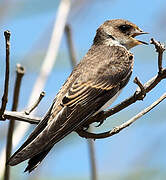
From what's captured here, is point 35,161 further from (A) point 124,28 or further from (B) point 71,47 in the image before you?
(A) point 124,28

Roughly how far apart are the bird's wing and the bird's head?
211 millimetres

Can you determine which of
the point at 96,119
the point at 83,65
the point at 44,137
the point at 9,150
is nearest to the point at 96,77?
the point at 83,65

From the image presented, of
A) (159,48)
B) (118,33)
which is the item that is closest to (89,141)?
(159,48)

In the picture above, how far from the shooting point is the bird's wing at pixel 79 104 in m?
2.05

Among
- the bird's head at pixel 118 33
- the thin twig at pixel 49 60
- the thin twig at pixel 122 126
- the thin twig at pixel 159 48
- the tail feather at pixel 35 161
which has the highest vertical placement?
the bird's head at pixel 118 33

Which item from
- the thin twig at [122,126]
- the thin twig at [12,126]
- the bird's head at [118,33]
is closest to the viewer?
the thin twig at [12,126]

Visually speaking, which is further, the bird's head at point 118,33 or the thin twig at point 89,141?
the bird's head at point 118,33

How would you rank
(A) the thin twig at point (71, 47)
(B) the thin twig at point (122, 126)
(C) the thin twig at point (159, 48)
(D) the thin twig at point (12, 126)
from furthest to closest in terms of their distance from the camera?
(A) the thin twig at point (71, 47), (B) the thin twig at point (122, 126), (C) the thin twig at point (159, 48), (D) the thin twig at point (12, 126)

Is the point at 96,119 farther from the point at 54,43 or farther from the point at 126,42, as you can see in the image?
the point at 126,42

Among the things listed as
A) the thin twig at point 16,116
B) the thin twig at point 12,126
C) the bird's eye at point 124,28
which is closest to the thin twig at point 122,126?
the thin twig at point 16,116

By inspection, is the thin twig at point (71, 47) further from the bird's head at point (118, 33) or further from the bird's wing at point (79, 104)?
the bird's head at point (118, 33)

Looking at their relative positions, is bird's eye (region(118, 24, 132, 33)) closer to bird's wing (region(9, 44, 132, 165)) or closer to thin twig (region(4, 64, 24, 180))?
bird's wing (region(9, 44, 132, 165))

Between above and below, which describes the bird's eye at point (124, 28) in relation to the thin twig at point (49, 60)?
above

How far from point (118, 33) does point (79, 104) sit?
38.9 inches
